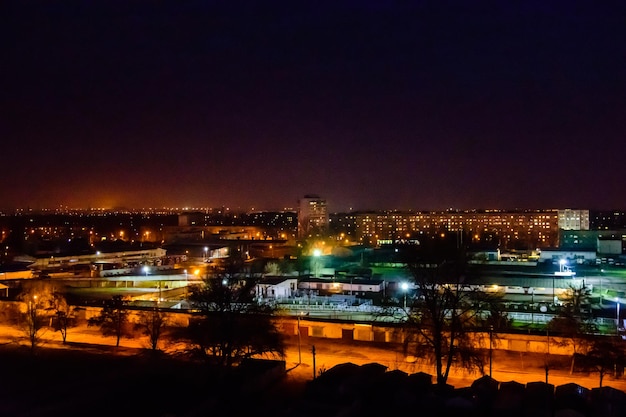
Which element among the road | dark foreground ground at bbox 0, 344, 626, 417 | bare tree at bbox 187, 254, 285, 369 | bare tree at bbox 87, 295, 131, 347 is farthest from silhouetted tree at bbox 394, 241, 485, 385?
bare tree at bbox 87, 295, 131, 347

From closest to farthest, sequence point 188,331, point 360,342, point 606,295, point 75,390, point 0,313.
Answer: point 75,390
point 188,331
point 360,342
point 0,313
point 606,295

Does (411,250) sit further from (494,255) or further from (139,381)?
(494,255)

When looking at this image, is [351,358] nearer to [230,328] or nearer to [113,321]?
[230,328]

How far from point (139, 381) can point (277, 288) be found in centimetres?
813

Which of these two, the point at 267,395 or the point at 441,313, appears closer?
the point at 267,395

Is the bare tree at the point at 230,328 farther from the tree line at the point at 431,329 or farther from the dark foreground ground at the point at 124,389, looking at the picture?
the dark foreground ground at the point at 124,389

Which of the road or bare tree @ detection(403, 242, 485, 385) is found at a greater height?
bare tree @ detection(403, 242, 485, 385)

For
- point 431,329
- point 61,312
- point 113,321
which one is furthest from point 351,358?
point 61,312

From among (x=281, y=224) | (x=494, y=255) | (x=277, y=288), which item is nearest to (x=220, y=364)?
(x=277, y=288)

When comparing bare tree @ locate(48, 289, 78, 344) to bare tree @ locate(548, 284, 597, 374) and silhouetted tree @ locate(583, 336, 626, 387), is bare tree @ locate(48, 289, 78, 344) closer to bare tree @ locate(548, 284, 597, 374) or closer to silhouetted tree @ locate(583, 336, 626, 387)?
bare tree @ locate(548, 284, 597, 374)

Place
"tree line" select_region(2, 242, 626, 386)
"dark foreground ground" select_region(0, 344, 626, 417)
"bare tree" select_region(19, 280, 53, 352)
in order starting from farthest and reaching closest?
"bare tree" select_region(19, 280, 53, 352) < "tree line" select_region(2, 242, 626, 386) < "dark foreground ground" select_region(0, 344, 626, 417)

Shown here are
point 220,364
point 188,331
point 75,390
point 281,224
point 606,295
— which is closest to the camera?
point 75,390

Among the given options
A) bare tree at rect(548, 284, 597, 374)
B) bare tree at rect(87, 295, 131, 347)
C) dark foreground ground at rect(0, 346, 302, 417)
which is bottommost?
dark foreground ground at rect(0, 346, 302, 417)

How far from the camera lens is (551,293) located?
645 inches
